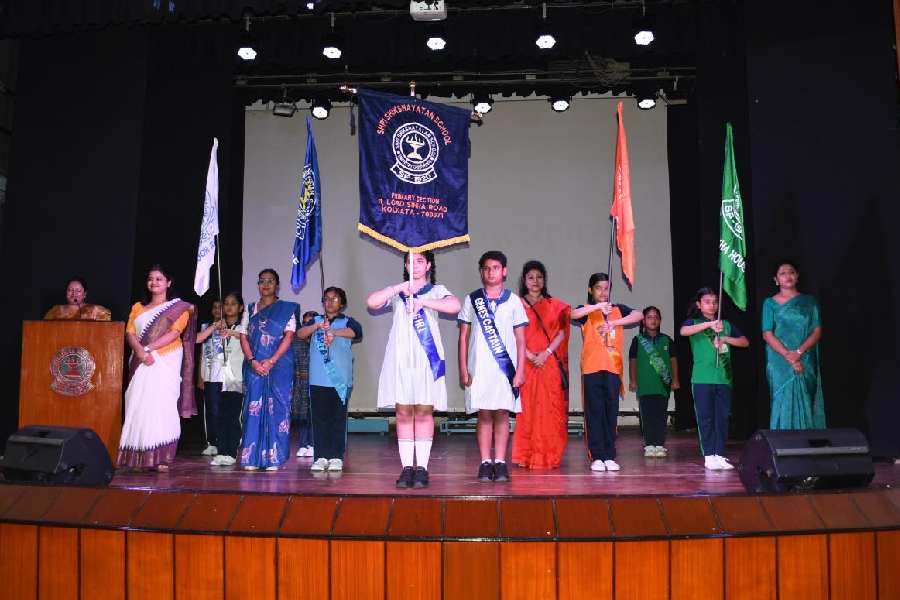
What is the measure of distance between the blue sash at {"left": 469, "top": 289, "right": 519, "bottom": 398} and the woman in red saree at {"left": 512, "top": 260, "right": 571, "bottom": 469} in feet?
3.03

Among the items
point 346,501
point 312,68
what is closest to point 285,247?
point 312,68

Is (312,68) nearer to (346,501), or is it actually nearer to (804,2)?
(804,2)

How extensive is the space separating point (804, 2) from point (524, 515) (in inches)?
204

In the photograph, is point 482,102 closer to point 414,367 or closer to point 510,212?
point 510,212

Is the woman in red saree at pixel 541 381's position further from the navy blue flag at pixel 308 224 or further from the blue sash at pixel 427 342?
the navy blue flag at pixel 308 224

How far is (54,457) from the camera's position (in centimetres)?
346

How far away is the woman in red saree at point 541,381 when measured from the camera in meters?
5.26

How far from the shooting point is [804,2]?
5.95 metres

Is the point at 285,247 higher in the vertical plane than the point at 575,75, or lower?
lower

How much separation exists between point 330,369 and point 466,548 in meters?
2.40

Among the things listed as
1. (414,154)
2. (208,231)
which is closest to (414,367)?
(414,154)

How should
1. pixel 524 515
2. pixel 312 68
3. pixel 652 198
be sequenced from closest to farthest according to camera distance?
pixel 524 515, pixel 312 68, pixel 652 198

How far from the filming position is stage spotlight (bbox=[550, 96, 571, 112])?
886 cm

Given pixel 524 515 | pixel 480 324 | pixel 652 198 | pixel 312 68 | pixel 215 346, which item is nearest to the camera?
pixel 524 515
